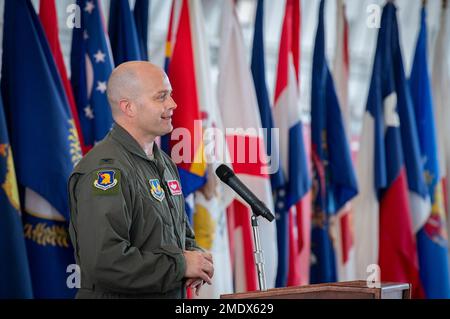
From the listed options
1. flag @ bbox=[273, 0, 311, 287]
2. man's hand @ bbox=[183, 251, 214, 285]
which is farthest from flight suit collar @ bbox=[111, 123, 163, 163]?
flag @ bbox=[273, 0, 311, 287]

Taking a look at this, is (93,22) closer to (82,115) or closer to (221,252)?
(82,115)

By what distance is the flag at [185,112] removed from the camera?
3.51 meters

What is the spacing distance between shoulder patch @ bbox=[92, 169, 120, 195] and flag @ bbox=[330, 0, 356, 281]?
101 inches

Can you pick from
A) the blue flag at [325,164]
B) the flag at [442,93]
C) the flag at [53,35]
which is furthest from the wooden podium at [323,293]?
the flag at [442,93]

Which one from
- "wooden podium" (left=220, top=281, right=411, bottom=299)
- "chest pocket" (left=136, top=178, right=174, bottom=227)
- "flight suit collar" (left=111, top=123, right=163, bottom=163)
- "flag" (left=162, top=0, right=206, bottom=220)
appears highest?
"flag" (left=162, top=0, right=206, bottom=220)

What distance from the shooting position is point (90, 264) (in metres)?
2.04

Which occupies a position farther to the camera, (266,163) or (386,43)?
(386,43)

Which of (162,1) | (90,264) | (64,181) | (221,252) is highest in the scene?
(162,1)

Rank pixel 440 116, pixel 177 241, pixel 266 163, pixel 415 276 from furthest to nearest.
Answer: pixel 440 116, pixel 415 276, pixel 266 163, pixel 177 241

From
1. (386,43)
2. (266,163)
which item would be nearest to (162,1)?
(386,43)

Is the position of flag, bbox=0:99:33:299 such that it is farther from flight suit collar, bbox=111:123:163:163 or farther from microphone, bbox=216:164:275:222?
microphone, bbox=216:164:275:222

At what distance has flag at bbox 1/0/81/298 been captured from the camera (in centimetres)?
312

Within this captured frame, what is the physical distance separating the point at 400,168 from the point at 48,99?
2.30 meters

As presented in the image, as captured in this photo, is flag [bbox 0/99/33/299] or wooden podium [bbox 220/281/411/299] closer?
wooden podium [bbox 220/281/411/299]
